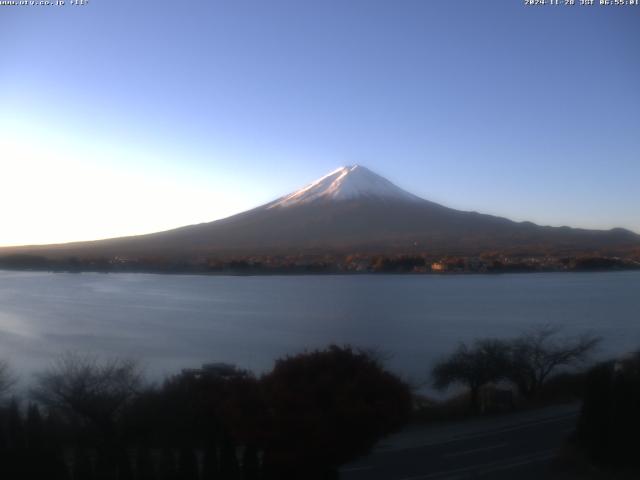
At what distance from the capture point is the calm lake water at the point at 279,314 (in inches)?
481

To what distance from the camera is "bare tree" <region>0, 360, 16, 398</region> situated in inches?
309

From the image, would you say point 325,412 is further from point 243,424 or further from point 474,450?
point 474,450

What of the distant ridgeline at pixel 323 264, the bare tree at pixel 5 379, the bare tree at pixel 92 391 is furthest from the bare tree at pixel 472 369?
the distant ridgeline at pixel 323 264

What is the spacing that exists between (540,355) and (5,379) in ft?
27.0

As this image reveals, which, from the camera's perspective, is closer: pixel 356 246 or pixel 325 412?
pixel 325 412

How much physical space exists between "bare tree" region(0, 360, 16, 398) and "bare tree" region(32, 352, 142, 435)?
295 millimetres

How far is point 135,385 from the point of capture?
767 centimetres

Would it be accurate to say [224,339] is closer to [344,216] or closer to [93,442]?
[93,442]

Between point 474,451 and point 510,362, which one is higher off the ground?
point 510,362

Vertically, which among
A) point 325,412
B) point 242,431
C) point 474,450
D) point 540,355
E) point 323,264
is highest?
point 323,264

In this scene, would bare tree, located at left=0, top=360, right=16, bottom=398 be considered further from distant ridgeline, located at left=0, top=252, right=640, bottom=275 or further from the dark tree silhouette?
distant ridgeline, located at left=0, top=252, right=640, bottom=275

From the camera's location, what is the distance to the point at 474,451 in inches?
288

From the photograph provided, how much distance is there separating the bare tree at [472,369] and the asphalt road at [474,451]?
133cm

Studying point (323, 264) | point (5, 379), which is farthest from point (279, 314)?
point (323, 264)
